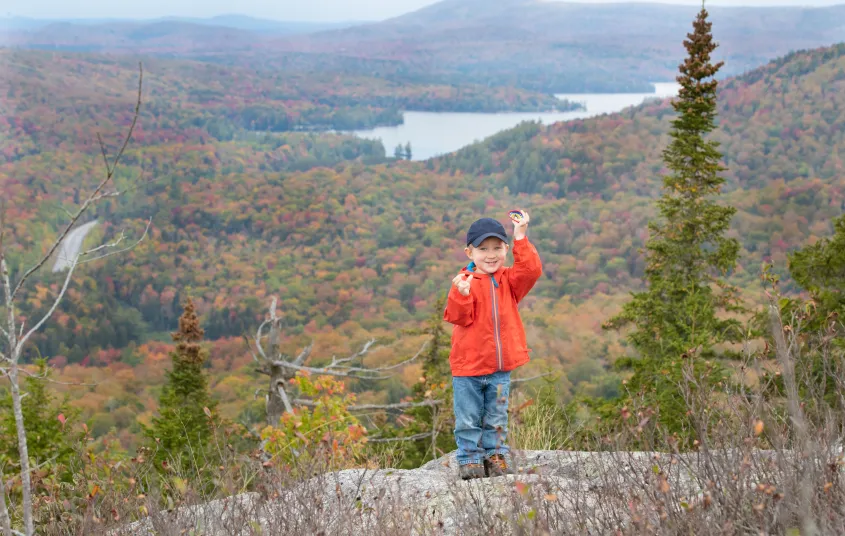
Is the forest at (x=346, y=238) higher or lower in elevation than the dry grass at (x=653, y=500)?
lower

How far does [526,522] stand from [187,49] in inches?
7663

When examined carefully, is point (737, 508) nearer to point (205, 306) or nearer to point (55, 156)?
point (205, 306)

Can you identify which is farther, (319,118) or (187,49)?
(187,49)

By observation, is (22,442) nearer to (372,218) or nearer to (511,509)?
(511,509)

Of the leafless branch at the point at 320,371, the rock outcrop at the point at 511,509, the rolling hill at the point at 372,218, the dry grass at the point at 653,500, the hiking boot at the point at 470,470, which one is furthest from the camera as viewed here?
the rolling hill at the point at 372,218

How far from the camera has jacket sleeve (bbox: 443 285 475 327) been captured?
156 inches

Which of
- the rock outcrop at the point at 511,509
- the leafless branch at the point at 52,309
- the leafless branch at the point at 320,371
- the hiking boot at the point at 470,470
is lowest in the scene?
the leafless branch at the point at 320,371

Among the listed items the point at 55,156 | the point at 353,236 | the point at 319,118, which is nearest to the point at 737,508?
the point at 353,236

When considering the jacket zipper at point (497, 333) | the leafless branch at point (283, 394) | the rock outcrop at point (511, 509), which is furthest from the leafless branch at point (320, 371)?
the rock outcrop at point (511, 509)

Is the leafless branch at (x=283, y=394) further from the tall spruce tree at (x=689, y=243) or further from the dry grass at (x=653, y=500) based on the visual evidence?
the dry grass at (x=653, y=500)

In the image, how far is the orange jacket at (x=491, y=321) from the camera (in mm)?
4051

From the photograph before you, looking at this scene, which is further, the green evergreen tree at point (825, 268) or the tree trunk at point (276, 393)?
the tree trunk at point (276, 393)

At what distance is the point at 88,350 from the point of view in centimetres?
5966

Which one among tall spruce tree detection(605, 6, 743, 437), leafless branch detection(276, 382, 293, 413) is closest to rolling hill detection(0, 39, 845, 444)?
tall spruce tree detection(605, 6, 743, 437)
